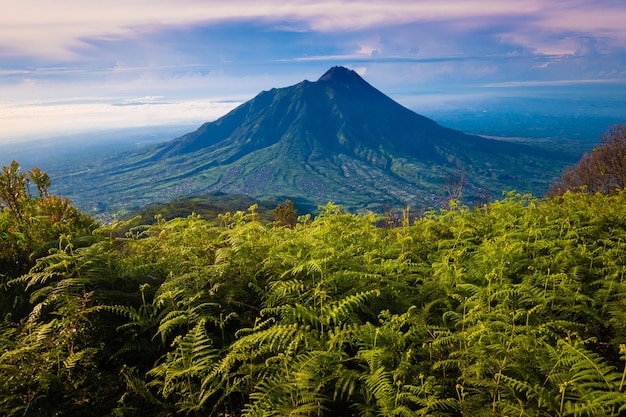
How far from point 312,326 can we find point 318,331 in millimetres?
386

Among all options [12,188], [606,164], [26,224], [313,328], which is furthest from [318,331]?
[606,164]

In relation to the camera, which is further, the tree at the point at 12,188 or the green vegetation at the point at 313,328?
the tree at the point at 12,188

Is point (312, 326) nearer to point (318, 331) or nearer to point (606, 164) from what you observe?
point (318, 331)

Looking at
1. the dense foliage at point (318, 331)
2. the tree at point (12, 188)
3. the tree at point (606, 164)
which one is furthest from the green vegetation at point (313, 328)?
the tree at point (606, 164)

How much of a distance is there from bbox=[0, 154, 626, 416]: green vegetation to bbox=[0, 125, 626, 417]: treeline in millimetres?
28

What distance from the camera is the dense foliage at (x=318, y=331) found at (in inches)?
165

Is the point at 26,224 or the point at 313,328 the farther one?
the point at 26,224

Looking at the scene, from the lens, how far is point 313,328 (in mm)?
5398

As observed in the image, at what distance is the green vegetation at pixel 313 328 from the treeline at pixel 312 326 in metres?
0.03

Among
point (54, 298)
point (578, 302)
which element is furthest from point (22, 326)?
point (578, 302)

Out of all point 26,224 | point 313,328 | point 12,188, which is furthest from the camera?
point 12,188

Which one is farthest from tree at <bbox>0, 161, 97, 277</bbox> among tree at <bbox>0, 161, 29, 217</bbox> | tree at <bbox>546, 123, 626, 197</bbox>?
tree at <bbox>546, 123, 626, 197</bbox>

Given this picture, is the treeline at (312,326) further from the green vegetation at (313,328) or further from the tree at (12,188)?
the tree at (12,188)

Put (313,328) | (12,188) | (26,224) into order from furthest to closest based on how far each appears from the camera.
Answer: (12,188) → (26,224) → (313,328)
